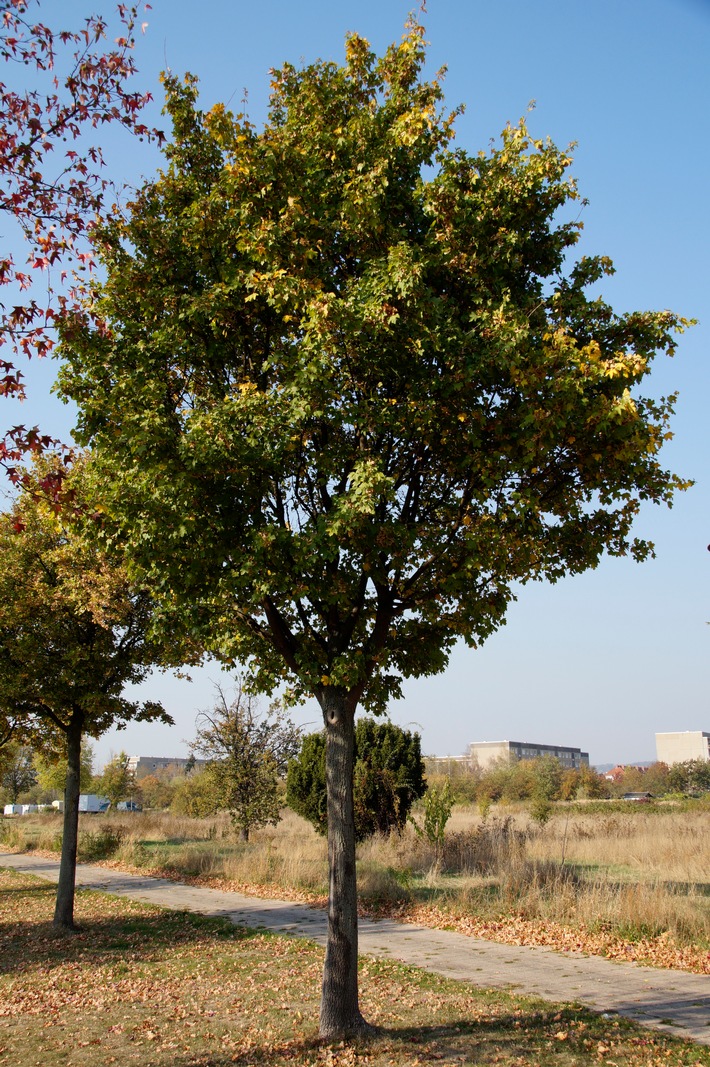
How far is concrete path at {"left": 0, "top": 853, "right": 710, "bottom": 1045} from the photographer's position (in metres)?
7.04

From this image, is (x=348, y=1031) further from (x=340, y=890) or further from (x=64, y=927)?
(x=64, y=927)

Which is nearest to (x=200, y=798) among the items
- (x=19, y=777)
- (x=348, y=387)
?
(x=348, y=387)

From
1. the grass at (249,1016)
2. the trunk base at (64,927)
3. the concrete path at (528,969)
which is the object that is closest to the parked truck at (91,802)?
the concrete path at (528,969)

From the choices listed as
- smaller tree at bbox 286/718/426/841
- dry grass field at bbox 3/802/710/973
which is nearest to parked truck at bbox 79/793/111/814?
dry grass field at bbox 3/802/710/973

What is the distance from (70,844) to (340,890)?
832 cm

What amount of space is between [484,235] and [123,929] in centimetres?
1164

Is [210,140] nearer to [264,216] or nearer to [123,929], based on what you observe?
[264,216]

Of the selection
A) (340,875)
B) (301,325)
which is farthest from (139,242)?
(340,875)

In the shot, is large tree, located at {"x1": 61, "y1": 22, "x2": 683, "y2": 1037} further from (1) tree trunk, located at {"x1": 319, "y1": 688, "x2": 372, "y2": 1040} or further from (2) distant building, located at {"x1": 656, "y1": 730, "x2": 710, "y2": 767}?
(2) distant building, located at {"x1": 656, "y1": 730, "x2": 710, "y2": 767}

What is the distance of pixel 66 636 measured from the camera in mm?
13367

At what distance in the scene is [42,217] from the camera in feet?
17.0

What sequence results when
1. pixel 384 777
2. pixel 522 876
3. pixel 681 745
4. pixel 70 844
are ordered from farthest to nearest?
pixel 681 745 → pixel 384 777 → pixel 70 844 → pixel 522 876

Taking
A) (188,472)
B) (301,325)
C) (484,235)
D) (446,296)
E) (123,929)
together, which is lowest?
(123,929)

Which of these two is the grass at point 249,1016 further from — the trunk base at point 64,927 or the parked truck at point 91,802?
the parked truck at point 91,802
